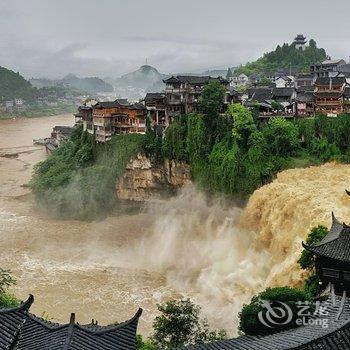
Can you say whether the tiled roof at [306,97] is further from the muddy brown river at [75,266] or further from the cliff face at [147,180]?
the muddy brown river at [75,266]

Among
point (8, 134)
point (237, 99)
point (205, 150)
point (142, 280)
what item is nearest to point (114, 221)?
point (205, 150)

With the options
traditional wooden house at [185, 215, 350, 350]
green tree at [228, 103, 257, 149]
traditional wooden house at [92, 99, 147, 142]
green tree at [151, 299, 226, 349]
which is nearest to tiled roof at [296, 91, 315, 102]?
green tree at [228, 103, 257, 149]

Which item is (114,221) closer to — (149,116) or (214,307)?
(149,116)

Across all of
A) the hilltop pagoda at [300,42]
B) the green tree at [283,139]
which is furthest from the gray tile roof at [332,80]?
the hilltop pagoda at [300,42]

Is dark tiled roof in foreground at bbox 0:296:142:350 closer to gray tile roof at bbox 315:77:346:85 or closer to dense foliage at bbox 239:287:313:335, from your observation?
dense foliage at bbox 239:287:313:335

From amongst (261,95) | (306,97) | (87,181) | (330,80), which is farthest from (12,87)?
(330,80)
